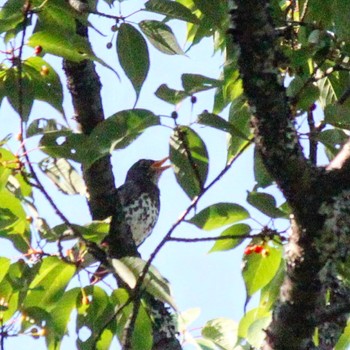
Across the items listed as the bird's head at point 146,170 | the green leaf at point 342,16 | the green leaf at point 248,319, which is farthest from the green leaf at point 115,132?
the bird's head at point 146,170

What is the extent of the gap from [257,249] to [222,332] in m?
0.55

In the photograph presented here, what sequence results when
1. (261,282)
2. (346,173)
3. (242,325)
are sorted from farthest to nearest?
(242,325), (261,282), (346,173)

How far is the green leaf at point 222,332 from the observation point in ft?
10.1

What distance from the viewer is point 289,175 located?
216 centimetres

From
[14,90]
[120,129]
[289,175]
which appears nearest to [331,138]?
[289,175]

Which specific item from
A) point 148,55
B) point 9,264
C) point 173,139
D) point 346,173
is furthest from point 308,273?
point 9,264

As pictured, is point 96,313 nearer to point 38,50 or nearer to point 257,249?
point 257,249

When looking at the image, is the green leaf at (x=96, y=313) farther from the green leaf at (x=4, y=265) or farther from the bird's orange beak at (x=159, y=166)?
the bird's orange beak at (x=159, y=166)

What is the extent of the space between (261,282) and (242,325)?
388 millimetres

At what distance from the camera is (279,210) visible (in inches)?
101

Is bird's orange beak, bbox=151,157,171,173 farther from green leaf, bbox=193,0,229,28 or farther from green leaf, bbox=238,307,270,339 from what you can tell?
green leaf, bbox=193,0,229,28

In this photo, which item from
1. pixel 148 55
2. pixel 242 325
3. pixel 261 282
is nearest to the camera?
pixel 148 55

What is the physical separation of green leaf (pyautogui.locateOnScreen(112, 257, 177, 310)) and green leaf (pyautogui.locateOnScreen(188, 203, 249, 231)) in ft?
0.89

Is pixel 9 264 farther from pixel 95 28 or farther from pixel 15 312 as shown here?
pixel 95 28
